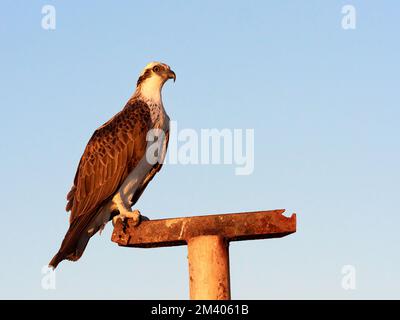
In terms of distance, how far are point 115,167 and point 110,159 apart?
0.16 metres

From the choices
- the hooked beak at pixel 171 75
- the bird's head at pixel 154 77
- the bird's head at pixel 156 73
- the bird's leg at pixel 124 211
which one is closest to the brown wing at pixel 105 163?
the bird's leg at pixel 124 211

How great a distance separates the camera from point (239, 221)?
710 cm

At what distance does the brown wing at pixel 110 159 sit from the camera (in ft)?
34.8

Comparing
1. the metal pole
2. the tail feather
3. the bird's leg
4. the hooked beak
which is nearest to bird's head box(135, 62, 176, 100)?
the hooked beak

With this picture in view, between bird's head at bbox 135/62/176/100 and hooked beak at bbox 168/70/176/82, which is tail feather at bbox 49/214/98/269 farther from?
hooked beak at bbox 168/70/176/82

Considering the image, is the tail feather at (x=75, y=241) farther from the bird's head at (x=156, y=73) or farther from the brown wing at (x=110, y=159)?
the bird's head at (x=156, y=73)

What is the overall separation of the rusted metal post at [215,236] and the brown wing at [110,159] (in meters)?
3.40

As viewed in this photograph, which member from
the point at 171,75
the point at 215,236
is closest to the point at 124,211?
the point at 171,75

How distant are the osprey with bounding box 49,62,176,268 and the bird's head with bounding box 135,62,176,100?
0.26 meters

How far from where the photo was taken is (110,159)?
1084 centimetres
